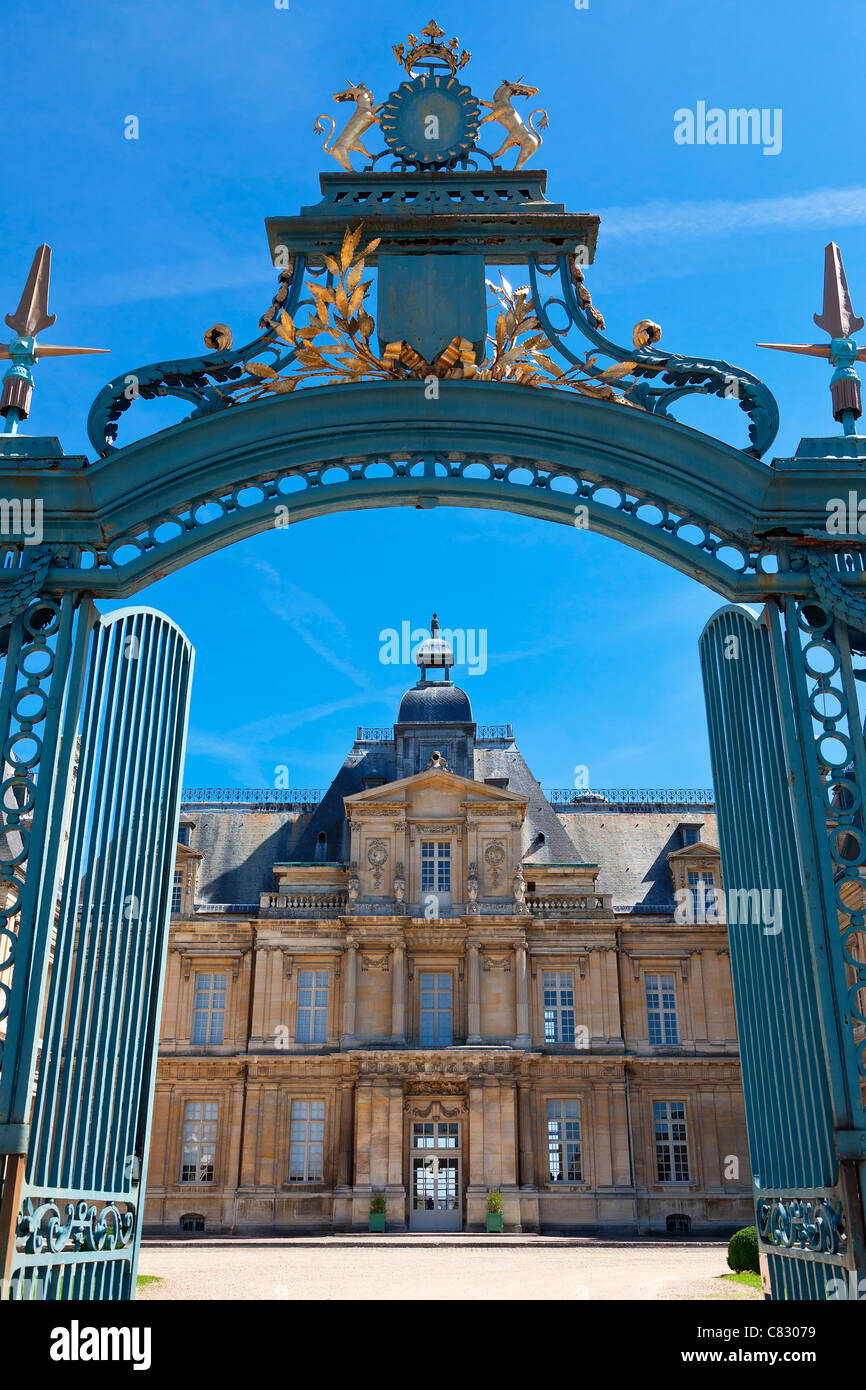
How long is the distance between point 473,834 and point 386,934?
10.5 ft

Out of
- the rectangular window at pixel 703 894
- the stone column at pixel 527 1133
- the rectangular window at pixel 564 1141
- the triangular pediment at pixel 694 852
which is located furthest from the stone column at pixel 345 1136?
the triangular pediment at pixel 694 852

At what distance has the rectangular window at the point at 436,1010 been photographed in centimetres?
2817

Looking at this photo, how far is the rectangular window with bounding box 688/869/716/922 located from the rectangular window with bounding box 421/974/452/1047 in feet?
21.0

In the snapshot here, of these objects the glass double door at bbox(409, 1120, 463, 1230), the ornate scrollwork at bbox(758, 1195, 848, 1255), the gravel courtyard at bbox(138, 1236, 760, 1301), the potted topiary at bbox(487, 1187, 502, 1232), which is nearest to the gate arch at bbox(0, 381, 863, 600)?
the ornate scrollwork at bbox(758, 1195, 848, 1255)

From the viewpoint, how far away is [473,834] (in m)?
29.4

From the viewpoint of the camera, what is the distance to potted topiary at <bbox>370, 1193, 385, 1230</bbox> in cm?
2525

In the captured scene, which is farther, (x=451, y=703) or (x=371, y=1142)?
(x=451, y=703)

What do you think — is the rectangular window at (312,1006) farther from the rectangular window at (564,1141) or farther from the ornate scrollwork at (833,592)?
the ornate scrollwork at (833,592)

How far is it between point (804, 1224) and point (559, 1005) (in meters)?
24.4

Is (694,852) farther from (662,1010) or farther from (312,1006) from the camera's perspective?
(312,1006)

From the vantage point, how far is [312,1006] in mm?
28500

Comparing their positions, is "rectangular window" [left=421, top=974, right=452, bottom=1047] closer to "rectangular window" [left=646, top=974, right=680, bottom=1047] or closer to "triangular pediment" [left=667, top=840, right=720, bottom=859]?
"rectangular window" [left=646, top=974, right=680, bottom=1047]
